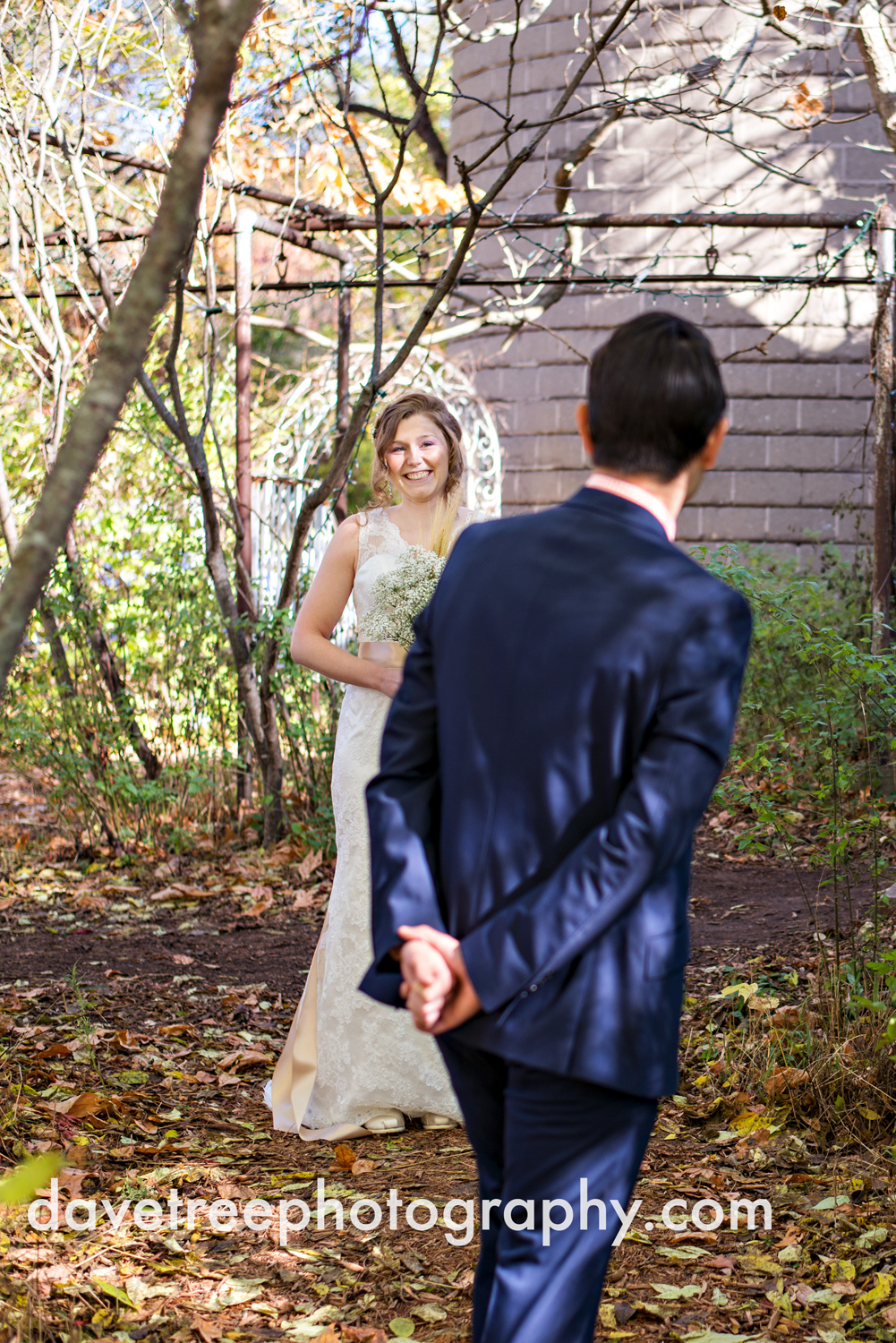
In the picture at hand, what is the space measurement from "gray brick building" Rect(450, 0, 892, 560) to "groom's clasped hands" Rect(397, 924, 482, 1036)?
9121mm

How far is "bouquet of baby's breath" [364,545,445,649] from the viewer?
3719 mm

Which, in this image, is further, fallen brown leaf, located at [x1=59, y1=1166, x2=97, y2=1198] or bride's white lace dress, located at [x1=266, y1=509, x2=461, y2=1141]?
bride's white lace dress, located at [x1=266, y1=509, x2=461, y2=1141]

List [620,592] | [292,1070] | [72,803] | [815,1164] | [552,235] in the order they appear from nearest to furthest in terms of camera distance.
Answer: [620,592] < [815,1164] < [292,1070] < [72,803] < [552,235]

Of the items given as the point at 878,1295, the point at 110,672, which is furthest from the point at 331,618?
the point at 110,672

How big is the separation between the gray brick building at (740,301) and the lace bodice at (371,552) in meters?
6.82

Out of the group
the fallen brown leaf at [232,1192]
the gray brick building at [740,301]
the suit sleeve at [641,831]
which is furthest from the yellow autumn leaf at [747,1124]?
the gray brick building at [740,301]

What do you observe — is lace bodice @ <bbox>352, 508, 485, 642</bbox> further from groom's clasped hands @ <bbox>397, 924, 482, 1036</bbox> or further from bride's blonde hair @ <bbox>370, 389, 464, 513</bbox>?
groom's clasped hands @ <bbox>397, 924, 482, 1036</bbox>

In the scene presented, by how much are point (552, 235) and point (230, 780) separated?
218 inches

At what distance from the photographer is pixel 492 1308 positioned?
169cm

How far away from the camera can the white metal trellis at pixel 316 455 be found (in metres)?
8.77

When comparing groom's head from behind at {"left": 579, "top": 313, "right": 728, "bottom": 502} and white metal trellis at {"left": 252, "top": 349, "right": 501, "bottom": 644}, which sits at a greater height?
white metal trellis at {"left": 252, "top": 349, "right": 501, "bottom": 644}

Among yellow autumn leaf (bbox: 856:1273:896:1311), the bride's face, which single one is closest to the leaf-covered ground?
yellow autumn leaf (bbox: 856:1273:896:1311)

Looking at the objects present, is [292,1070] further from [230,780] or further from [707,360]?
[230,780]

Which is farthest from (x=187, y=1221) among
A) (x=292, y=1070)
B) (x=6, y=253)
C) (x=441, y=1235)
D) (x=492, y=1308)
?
(x=6, y=253)
